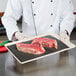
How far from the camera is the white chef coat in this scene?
48.7 inches

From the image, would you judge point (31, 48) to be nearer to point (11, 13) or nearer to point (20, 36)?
point (20, 36)

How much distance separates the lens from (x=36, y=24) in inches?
50.7

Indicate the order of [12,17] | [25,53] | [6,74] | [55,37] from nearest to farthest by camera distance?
[6,74] → [25,53] → [55,37] → [12,17]

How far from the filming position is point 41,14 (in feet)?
4.16

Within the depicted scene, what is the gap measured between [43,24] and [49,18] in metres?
0.06

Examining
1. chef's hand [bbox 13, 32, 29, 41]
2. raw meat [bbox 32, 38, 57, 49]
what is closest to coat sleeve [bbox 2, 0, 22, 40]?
chef's hand [bbox 13, 32, 29, 41]

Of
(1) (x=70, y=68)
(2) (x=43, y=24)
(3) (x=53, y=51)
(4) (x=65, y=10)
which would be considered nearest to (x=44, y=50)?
(3) (x=53, y=51)

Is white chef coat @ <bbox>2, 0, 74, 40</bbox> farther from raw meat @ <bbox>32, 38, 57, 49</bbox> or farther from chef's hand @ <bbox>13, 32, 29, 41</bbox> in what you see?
raw meat @ <bbox>32, 38, 57, 49</bbox>

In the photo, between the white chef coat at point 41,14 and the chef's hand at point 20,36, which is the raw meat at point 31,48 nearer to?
the chef's hand at point 20,36

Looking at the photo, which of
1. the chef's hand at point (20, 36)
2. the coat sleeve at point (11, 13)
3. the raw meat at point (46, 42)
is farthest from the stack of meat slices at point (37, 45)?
the coat sleeve at point (11, 13)

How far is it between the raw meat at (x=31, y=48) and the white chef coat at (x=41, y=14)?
341mm

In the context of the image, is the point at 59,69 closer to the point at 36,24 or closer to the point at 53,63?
the point at 53,63

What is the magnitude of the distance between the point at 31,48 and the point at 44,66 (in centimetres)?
13

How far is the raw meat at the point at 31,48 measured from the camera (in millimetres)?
862
